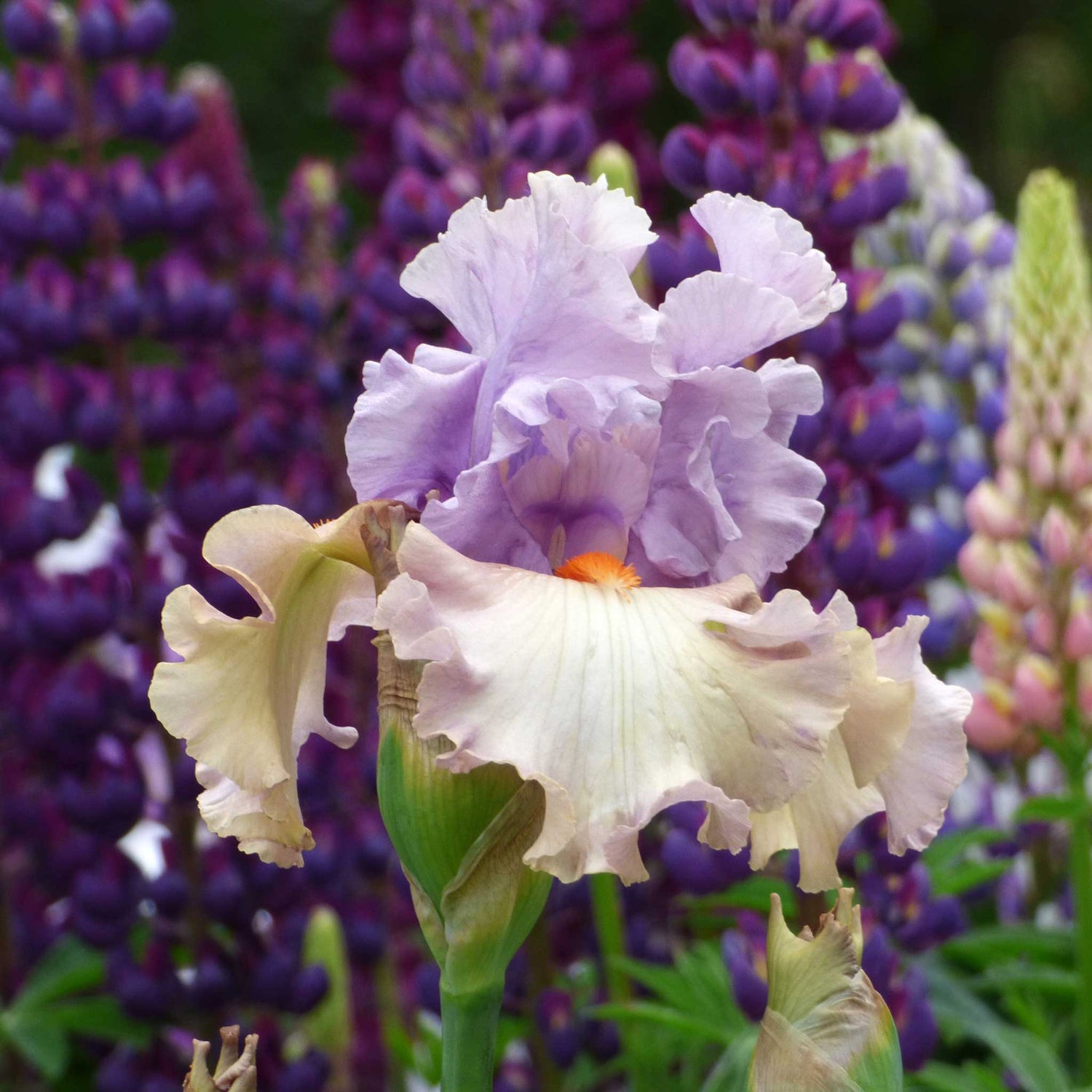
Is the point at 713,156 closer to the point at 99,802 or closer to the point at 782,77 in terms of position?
the point at 782,77

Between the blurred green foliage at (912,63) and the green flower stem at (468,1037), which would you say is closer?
the green flower stem at (468,1037)

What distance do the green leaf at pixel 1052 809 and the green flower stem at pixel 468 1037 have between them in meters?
0.61

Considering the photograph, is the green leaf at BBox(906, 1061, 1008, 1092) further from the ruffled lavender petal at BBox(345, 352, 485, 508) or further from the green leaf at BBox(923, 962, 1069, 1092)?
the ruffled lavender petal at BBox(345, 352, 485, 508)

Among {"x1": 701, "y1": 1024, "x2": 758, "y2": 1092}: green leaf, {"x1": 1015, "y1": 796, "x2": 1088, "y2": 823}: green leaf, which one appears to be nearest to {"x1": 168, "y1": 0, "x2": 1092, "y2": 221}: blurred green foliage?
{"x1": 1015, "y1": 796, "x2": 1088, "y2": 823}: green leaf

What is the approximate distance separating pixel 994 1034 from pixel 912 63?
599cm

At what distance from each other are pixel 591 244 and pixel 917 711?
25cm

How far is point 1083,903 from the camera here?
1142mm

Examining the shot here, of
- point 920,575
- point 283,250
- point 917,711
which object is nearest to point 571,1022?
point 920,575

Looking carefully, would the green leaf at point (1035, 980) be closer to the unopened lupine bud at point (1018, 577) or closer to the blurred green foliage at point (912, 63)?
the unopened lupine bud at point (1018, 577)

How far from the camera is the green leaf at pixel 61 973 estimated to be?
55.8 inches

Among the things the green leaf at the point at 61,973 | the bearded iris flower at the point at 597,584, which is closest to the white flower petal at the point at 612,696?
the bearded iris flower at the point at 597,584

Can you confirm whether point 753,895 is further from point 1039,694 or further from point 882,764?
point 882,764

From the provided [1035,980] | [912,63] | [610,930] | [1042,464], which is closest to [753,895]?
[610,930]

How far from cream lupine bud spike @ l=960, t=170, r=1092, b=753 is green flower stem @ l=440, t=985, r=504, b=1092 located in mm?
738
